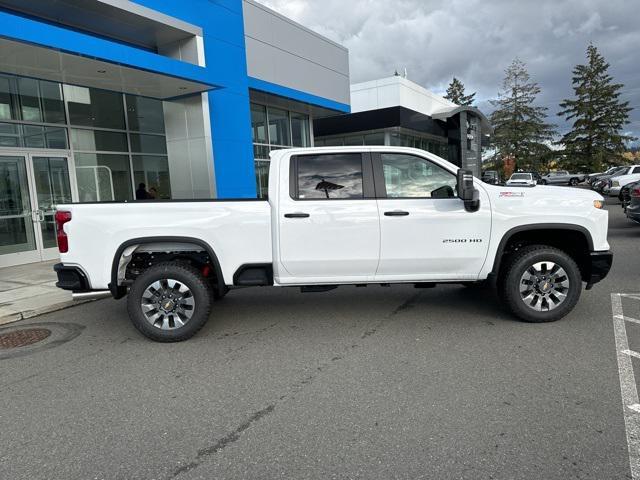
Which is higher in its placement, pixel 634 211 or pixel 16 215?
pixel 16 215

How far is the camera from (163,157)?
47.3 ft

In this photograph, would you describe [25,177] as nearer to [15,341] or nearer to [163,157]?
[163,157]

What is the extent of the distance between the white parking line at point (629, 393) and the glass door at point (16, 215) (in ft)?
38.4

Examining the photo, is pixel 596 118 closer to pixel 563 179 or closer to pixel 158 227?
pixel 563 179

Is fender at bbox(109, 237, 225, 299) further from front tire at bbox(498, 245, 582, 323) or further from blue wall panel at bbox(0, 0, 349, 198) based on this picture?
blue wall panel at bbox(0, 0, 349, 198)

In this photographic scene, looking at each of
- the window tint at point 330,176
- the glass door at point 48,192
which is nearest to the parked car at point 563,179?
the glass door at point 48,192

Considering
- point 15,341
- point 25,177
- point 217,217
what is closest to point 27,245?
point 25,177

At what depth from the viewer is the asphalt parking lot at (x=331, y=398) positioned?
9.49 feet

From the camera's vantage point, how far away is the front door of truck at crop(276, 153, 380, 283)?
520cm

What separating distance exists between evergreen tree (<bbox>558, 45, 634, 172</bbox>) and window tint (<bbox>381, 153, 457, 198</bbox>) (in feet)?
191

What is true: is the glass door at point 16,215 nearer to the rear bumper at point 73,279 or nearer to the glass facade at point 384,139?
the rear bumper at point 73,279

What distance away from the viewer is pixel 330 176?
17.7 ft

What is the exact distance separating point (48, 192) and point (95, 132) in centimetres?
203

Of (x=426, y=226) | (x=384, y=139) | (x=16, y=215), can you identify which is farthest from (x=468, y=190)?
(x=384, y=139)
